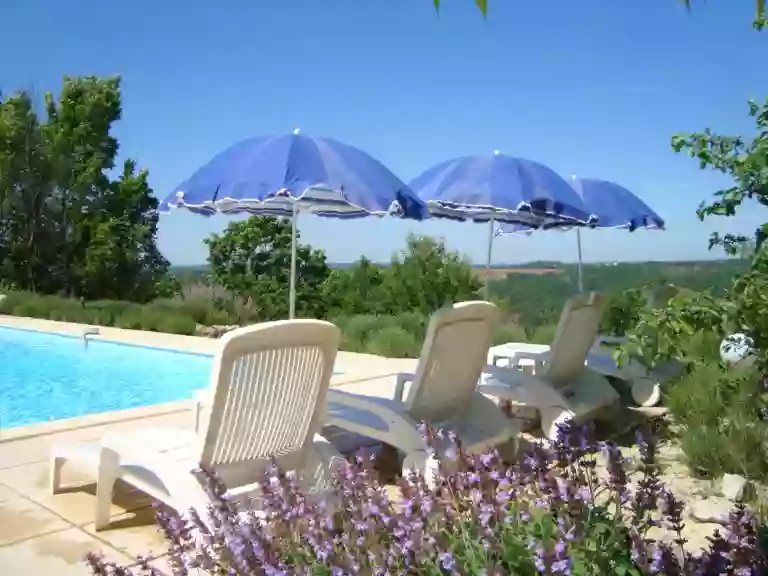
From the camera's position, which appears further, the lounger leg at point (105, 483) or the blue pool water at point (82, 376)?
the blue pool water at point (82, 376)

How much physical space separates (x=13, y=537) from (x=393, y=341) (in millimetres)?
6778

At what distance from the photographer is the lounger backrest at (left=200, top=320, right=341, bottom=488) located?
10.2 ft

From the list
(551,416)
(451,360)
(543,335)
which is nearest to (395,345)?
(543,335)

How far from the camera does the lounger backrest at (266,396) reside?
3.11 meters

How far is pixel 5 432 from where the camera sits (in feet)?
17.6

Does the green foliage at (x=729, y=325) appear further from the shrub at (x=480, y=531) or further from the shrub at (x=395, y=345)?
the shrub at (x=395, y=345)

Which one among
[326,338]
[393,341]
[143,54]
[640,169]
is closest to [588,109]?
[640,169]

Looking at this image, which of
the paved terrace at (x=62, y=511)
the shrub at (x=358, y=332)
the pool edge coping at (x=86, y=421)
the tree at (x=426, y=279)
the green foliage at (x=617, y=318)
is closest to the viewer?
the paved terrace at (x=62, y=511)

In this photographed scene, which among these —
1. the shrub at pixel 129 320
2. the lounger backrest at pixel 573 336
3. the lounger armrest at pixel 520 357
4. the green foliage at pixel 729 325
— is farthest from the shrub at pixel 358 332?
the green foliage at pixel 729 325

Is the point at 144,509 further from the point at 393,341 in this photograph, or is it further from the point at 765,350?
the point at 393,341

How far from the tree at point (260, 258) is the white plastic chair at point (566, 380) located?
1461 cm

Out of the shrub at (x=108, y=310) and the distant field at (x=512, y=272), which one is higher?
the distant field at (x=512, y=272)

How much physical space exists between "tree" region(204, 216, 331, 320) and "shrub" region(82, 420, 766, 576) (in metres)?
18.1

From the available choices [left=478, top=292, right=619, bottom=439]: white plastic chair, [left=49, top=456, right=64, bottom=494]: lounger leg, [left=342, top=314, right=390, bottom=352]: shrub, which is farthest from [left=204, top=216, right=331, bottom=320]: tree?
[left=49, top=456, right=64, bottom=494]: lounger leg
